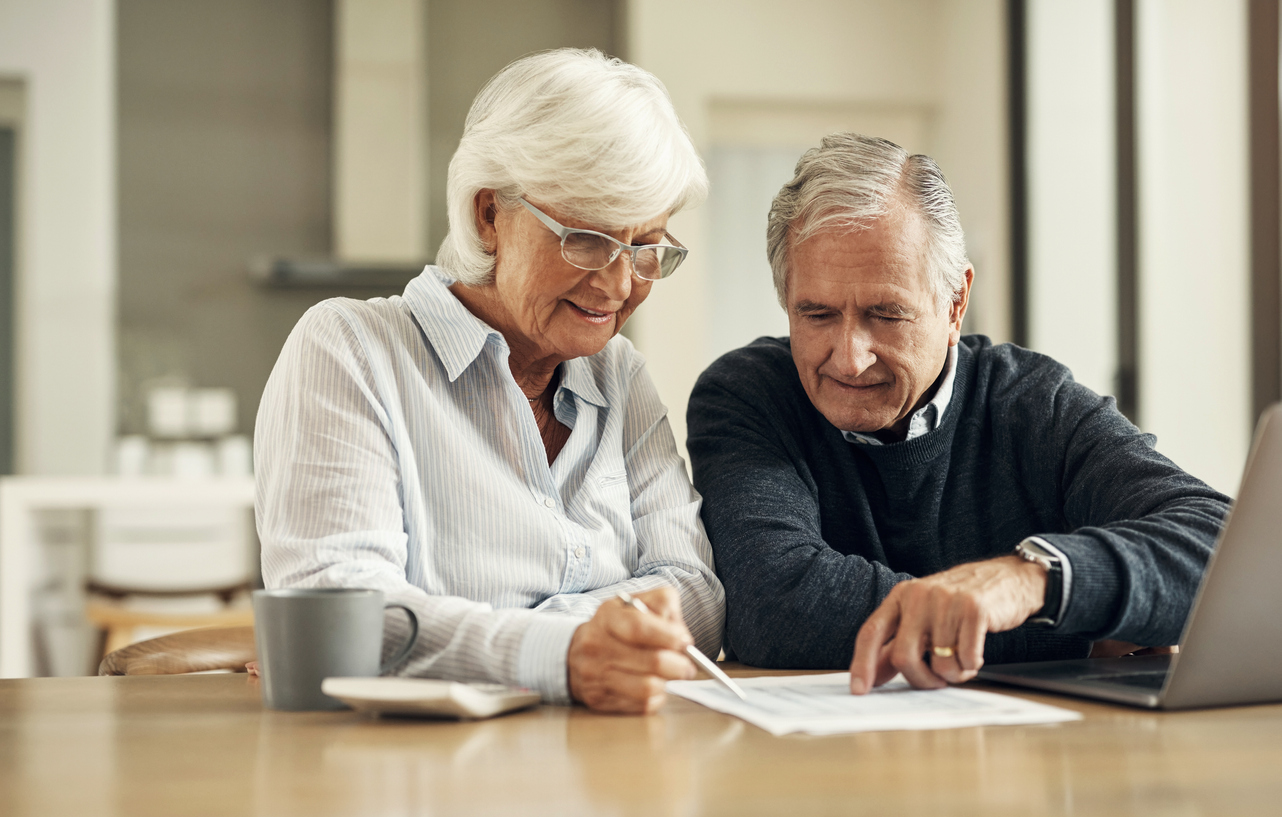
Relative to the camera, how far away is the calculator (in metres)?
0.81

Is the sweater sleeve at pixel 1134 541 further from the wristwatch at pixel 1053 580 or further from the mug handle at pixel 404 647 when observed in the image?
the mug handle at pixel 404 647

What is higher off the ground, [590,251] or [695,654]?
[590,251]

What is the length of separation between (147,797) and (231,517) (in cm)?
342

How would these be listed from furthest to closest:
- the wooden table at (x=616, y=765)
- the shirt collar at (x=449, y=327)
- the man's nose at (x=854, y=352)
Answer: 1. the man's nose at (x=854, y=352)
2. the shirt collar at (x=449, y=327)
3. the wooden table at (x=616, y=765)

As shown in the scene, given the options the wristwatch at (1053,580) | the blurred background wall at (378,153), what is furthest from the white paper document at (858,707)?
the blurred background wall at (378,153)

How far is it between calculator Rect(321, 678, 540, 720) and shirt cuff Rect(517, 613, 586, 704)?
54 millimetres

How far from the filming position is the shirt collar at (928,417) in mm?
1418

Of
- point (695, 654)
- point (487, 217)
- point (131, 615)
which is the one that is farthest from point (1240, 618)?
point (131, 615)

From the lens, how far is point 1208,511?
1.14 meters

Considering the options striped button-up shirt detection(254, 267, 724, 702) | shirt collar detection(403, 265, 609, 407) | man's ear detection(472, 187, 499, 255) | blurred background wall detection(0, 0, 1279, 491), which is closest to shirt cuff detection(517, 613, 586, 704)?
striped button-up shirt detection(254, 267, 724, 702)

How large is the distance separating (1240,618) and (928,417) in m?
0.63

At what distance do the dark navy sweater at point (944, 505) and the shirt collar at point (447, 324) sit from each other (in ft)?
1.08

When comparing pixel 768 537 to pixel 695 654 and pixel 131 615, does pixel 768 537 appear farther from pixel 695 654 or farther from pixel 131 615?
pixel 131 615

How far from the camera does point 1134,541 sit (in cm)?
109
